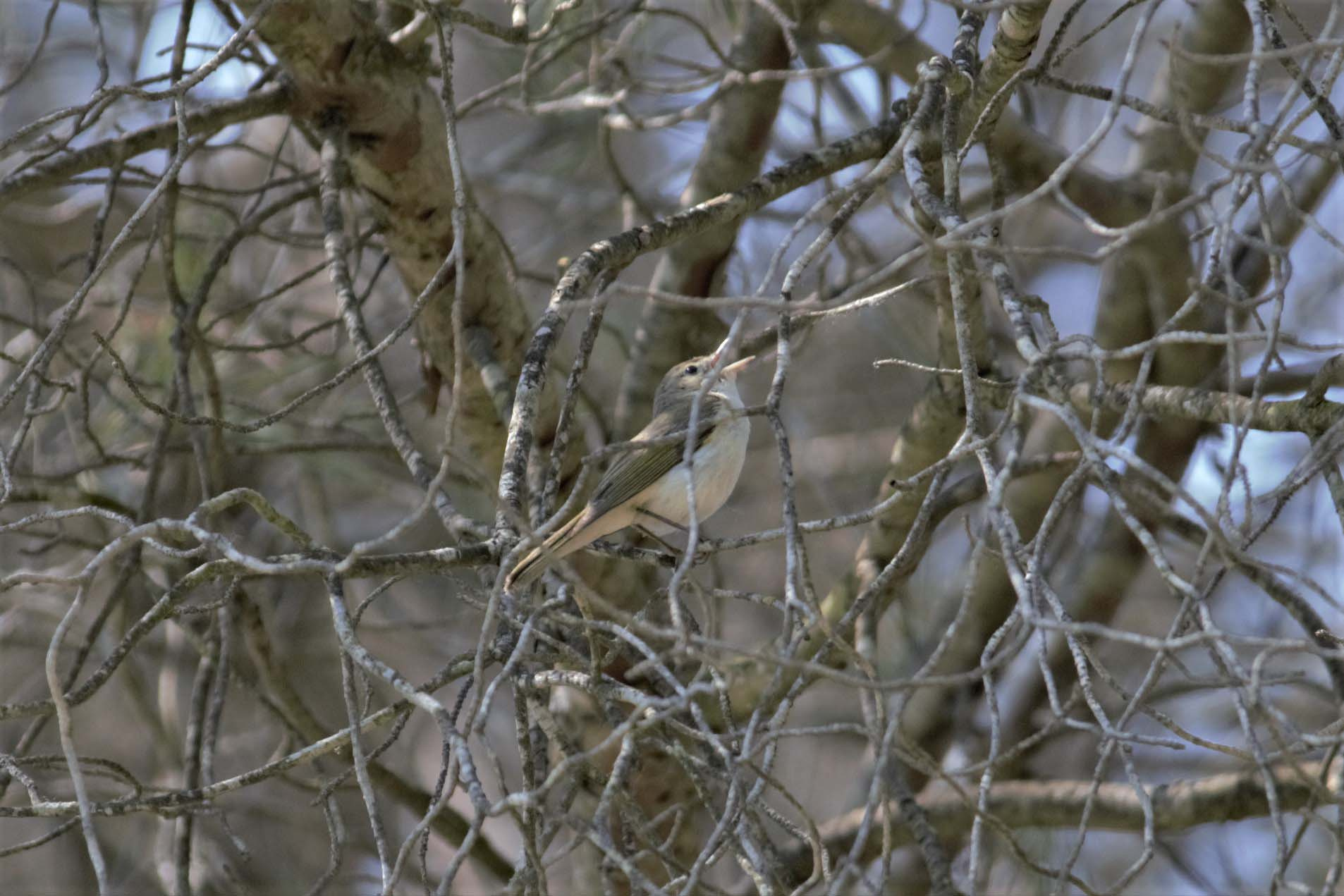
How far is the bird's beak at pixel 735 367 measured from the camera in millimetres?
3826

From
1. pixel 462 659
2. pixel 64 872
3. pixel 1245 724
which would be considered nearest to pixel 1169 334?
pixel 1245 724

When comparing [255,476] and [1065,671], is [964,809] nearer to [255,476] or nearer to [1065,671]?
[1065,671]

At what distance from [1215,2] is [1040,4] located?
8.53ft

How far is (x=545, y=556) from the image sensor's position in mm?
3480

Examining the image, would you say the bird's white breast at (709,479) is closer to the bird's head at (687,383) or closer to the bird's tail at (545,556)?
the bird's head at (687,383)

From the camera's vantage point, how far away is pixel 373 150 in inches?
150

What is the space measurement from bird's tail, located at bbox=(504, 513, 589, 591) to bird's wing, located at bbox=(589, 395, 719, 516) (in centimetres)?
20

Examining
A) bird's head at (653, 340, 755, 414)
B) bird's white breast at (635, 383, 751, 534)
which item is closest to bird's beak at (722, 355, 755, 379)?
bird's head at (653, 340, 755, 414)

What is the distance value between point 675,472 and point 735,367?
425 millimetres

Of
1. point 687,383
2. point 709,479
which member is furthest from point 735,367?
point 687,383

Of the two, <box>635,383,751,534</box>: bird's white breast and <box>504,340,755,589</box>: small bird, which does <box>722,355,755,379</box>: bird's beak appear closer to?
<box>504,340,755,589</box>: small bird

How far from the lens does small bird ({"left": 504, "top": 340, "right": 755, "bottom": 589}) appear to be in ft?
13.4

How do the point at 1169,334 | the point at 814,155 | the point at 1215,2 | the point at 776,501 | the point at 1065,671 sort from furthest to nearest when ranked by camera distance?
the point at 776,501
the point at 1065,671
the point at 1215,2
the point at 814,155
the point at 1169,334

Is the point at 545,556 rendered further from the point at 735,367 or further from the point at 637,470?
the point at 735,367
